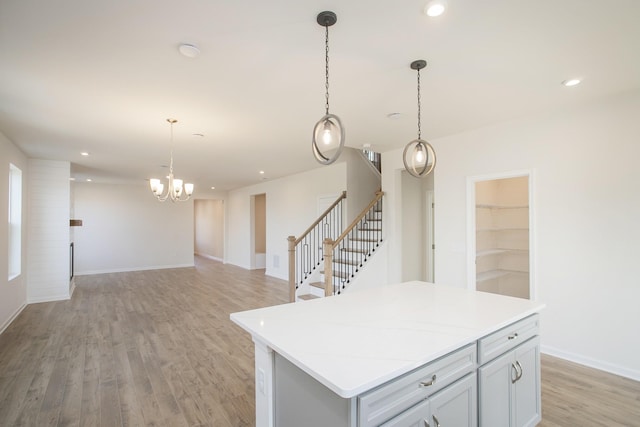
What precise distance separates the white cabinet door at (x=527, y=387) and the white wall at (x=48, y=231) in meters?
7.46

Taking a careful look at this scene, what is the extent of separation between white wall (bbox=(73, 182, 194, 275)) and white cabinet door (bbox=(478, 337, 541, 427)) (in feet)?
33.8

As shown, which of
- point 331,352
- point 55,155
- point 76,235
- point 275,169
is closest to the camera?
point 331,352

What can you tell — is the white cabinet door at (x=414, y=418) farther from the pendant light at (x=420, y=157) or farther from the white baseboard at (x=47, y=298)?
the white baseboard at (x=47, y=298)

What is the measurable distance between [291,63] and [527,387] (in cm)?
283

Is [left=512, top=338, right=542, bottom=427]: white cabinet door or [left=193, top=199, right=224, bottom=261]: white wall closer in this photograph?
[left=512, top=338, right=542, bottom=427]: white cabinet door

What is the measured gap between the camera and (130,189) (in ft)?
31.7

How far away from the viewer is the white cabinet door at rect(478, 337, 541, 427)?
1758mm

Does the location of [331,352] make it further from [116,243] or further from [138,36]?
[116,243]

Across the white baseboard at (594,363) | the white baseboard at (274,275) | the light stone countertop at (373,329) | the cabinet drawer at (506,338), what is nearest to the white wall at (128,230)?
the white baseboard at (274,275)

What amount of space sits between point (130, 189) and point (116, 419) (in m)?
8.79

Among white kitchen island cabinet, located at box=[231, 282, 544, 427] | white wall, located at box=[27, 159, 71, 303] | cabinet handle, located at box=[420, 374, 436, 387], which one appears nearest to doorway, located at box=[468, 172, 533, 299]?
white kitchen island cabinet, located at box=[231, 282, 544, 427]

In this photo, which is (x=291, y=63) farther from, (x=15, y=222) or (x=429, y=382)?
(x=15, y=222)

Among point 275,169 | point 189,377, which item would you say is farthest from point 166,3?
point 275,169

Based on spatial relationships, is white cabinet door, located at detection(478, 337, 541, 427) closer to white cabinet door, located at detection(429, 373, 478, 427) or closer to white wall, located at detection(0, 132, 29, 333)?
white cabinet door, located at detection(429, 373, 478, 427)
